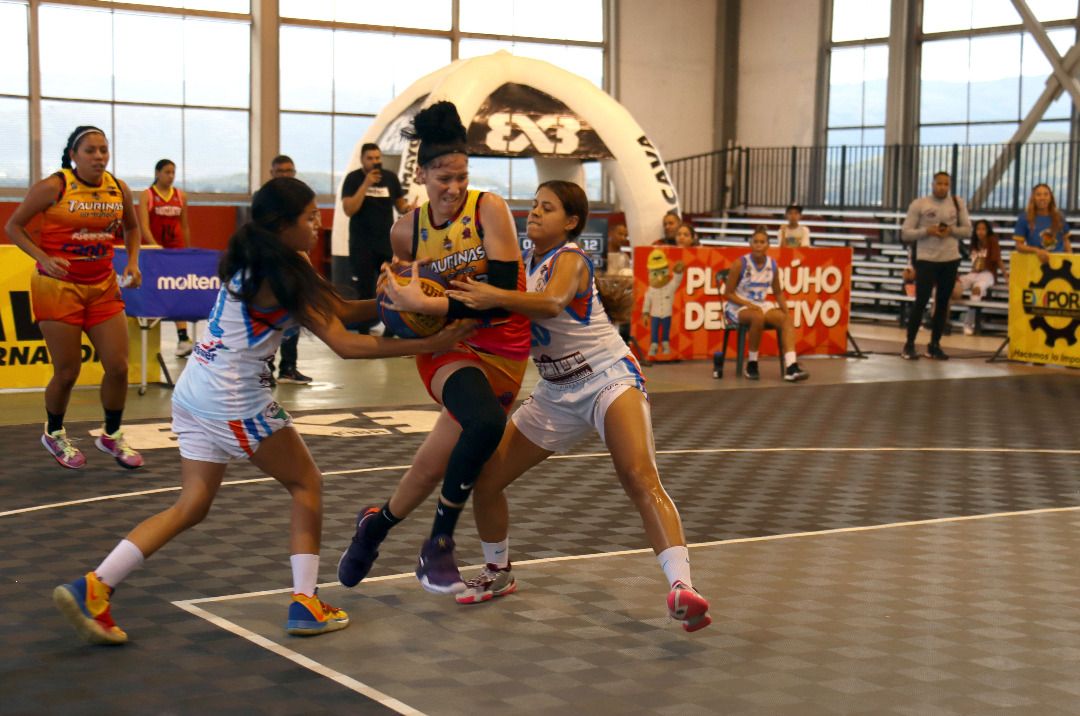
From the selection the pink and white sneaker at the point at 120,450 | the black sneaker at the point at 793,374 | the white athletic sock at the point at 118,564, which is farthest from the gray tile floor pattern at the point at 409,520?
the black sneaker at the point at 793,374

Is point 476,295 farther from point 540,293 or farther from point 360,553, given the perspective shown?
point 360,553

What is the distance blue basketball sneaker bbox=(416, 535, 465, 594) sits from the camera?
490 cm

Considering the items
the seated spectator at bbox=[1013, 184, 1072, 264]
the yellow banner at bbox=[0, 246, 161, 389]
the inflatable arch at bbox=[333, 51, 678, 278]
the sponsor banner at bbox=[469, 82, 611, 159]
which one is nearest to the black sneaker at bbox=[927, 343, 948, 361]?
the seated spectator at bbox=[1013, 184, 1072, 264]

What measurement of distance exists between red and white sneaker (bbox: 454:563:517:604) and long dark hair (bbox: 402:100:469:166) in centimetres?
147

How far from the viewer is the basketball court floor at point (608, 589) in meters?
4.05

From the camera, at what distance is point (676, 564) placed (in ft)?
14.5

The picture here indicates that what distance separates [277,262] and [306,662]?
1211 millimetres

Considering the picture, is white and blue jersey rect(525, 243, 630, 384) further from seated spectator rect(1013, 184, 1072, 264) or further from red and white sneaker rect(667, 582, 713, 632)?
seated spectator rect(1013, 184, 1072, 264)

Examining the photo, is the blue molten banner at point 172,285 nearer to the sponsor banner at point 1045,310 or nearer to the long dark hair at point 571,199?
the long dark hair at point 571,199

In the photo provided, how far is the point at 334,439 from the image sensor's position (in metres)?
8.82

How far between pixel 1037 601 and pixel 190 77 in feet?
68.3

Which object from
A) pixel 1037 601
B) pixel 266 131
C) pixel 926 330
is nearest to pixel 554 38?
pixel 266 131

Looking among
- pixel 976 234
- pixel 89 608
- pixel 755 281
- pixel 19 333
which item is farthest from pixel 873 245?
pixel 89 608

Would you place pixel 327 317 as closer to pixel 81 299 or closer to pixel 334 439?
pixel 81 299
